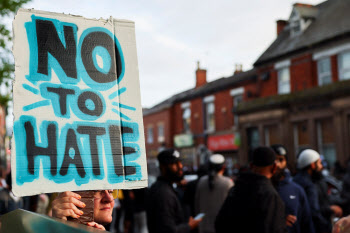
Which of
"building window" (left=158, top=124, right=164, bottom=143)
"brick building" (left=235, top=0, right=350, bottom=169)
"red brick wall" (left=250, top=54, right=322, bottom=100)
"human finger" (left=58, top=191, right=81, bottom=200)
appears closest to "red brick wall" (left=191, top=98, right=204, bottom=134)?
"building window" (left=158, top=124, right=164, bottom=143)

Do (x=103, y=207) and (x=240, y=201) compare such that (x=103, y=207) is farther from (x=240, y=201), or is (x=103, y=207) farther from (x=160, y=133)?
(x=160, y=133)

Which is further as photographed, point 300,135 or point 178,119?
point 178,119

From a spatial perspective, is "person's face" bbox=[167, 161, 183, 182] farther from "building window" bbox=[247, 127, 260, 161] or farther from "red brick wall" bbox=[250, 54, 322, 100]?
"building window" bbox=[247, 127, 260, 161]

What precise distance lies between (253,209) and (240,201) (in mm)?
171

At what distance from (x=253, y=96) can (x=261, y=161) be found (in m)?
21.4

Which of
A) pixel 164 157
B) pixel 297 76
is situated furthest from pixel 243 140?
pixel 164 157

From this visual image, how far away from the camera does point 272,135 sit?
2323cm

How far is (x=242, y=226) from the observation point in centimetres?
395

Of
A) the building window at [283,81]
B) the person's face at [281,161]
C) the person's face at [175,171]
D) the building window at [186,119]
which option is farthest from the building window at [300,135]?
the person's face at [175,171]

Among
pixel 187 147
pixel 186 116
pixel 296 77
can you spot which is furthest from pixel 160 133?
pixel 296 77

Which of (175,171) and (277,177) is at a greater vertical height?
(175,171)

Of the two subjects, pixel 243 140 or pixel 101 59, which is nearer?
pixel 101 59

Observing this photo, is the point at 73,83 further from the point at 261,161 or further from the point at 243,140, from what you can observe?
the point at 243,140

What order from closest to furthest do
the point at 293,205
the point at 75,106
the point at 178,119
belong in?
the point at 75,106, the point at 293,205, the point at 178,119
